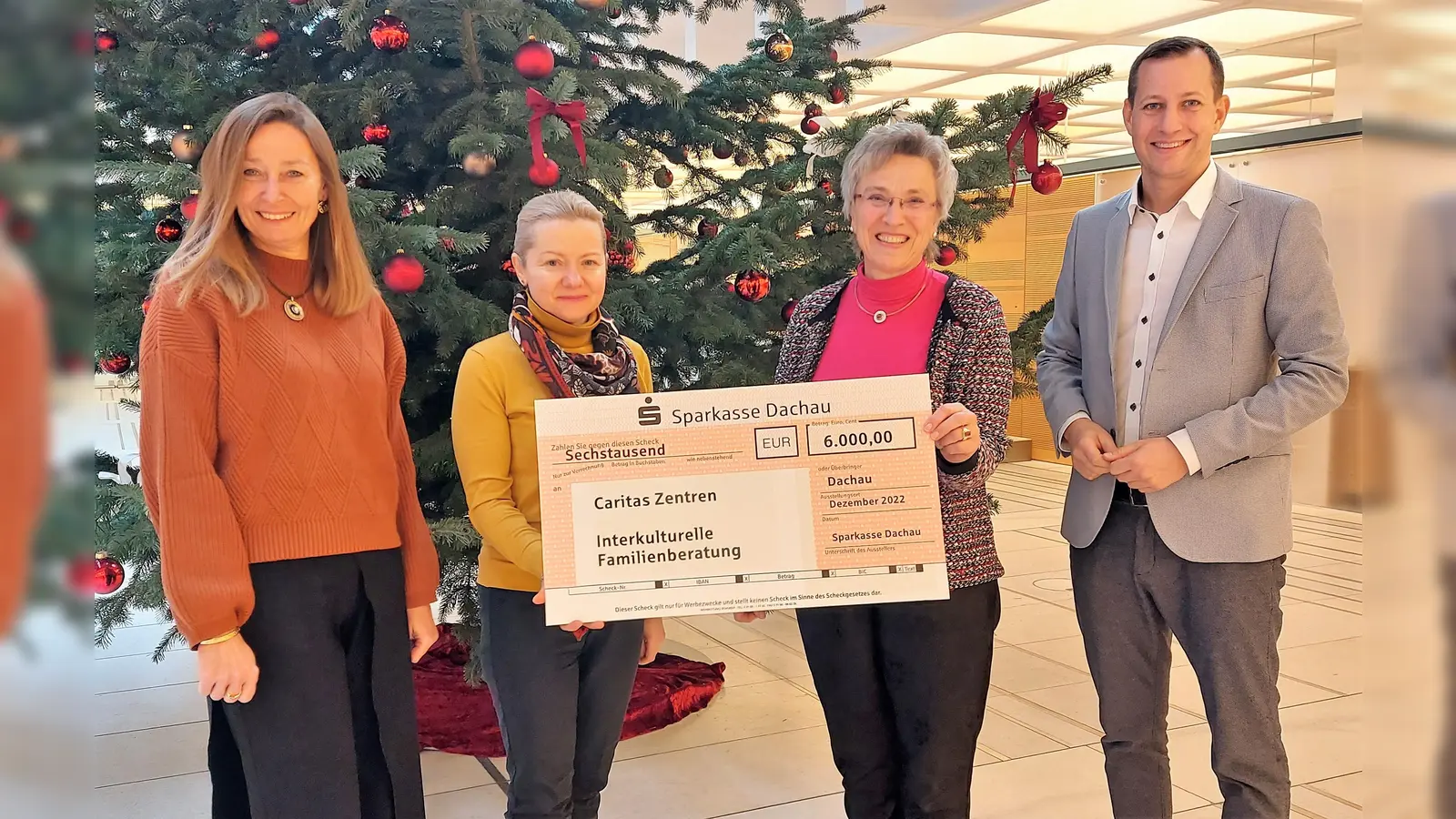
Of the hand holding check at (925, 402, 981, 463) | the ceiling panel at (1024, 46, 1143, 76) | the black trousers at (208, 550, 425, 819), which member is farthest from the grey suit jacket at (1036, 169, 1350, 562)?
the ceiling panel at (1024, 46, 1143, 76)

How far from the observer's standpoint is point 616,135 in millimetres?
3287

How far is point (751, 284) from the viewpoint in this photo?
2789mm

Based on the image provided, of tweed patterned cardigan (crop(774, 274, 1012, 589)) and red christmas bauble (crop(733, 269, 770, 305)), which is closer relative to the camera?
tweed patterned cardigan (crop(774, 274, 1012, 589))

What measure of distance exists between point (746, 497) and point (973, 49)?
7204 millimetres

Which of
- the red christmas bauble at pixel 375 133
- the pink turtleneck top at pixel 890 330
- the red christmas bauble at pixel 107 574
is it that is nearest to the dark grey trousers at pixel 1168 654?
the pink turtleneck top at pixel 890 330

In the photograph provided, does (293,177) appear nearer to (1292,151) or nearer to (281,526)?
(281,526)

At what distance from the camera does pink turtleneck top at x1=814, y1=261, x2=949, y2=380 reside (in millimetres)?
1884

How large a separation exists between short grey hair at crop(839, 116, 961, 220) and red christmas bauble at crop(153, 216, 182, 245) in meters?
1.60
